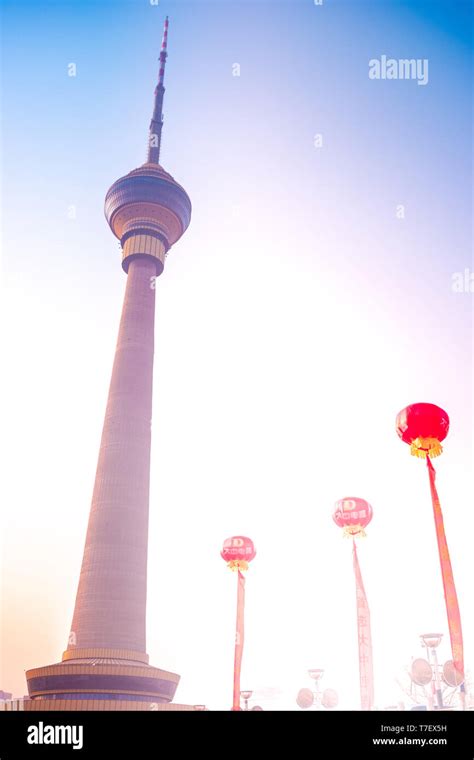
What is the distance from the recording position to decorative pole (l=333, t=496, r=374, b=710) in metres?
31.8

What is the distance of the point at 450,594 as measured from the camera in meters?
21.1

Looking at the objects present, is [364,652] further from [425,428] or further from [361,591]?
[425,428]

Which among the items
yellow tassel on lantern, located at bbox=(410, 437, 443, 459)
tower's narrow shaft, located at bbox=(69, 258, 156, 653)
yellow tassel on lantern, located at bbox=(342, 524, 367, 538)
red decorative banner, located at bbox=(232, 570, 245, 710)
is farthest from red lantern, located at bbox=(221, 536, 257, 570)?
yellow tassel on lantern, located at bbox=(410, 437, 443, 459)

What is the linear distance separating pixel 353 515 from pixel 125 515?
2126cm

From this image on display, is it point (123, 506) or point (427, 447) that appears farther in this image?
point (123, 506)

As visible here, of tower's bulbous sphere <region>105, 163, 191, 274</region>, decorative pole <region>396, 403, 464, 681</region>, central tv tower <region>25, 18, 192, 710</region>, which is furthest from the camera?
tower's bulbous sphere <region>105, 163, 191, 274</region>

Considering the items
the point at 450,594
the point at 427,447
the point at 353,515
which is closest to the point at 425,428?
the point at 427,447

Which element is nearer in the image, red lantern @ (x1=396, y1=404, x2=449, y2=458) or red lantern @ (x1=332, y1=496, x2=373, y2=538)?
red lantern @ (x1=396, y1=404, x2=449, y2=458)

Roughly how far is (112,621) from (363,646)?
22.0 metres

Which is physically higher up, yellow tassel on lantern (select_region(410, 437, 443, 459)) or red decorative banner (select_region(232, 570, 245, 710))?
yellow tassel on lantern (select_region(410, 437, 443, 459))

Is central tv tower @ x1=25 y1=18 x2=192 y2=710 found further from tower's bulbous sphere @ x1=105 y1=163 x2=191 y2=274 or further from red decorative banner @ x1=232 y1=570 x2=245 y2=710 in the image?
red decorative banner @ x1=232 y1=570 x2=245 y2=710

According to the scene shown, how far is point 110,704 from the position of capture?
41.6 meters

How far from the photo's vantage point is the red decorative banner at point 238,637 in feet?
130
